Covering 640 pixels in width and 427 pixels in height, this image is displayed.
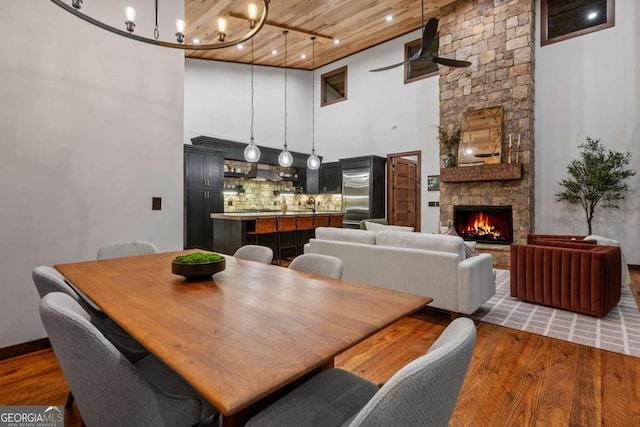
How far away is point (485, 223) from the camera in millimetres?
6137

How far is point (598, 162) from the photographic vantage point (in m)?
4.83

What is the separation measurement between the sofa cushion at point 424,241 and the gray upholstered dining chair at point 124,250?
223 cm

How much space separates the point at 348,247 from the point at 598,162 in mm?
4223

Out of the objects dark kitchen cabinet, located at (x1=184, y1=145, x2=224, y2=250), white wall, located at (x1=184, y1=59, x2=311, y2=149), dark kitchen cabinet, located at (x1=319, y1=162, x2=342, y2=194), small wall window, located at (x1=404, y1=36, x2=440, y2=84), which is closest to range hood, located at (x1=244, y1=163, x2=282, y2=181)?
white wall, located at (x1=184, y1=59, x2=311, y2=149)

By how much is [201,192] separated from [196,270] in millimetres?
5172

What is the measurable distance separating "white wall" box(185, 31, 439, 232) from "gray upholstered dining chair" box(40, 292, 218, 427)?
260 inches

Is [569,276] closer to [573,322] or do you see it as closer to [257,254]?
[573,322]

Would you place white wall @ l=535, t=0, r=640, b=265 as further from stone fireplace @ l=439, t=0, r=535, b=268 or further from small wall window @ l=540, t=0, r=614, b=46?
stone fireplace @ l=439, t=0, r=535, b=268

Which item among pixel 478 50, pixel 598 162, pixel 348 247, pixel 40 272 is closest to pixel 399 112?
pixel 478 50

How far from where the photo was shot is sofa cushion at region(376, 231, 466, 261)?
298 centimetres

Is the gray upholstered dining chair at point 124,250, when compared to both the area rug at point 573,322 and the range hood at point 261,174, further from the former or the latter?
the range hood at point 261,174

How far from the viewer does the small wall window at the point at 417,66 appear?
6977 millimetres

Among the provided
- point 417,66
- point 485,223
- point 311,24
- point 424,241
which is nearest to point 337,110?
point 417,66

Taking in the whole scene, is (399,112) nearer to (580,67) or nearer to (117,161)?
(580,67)
